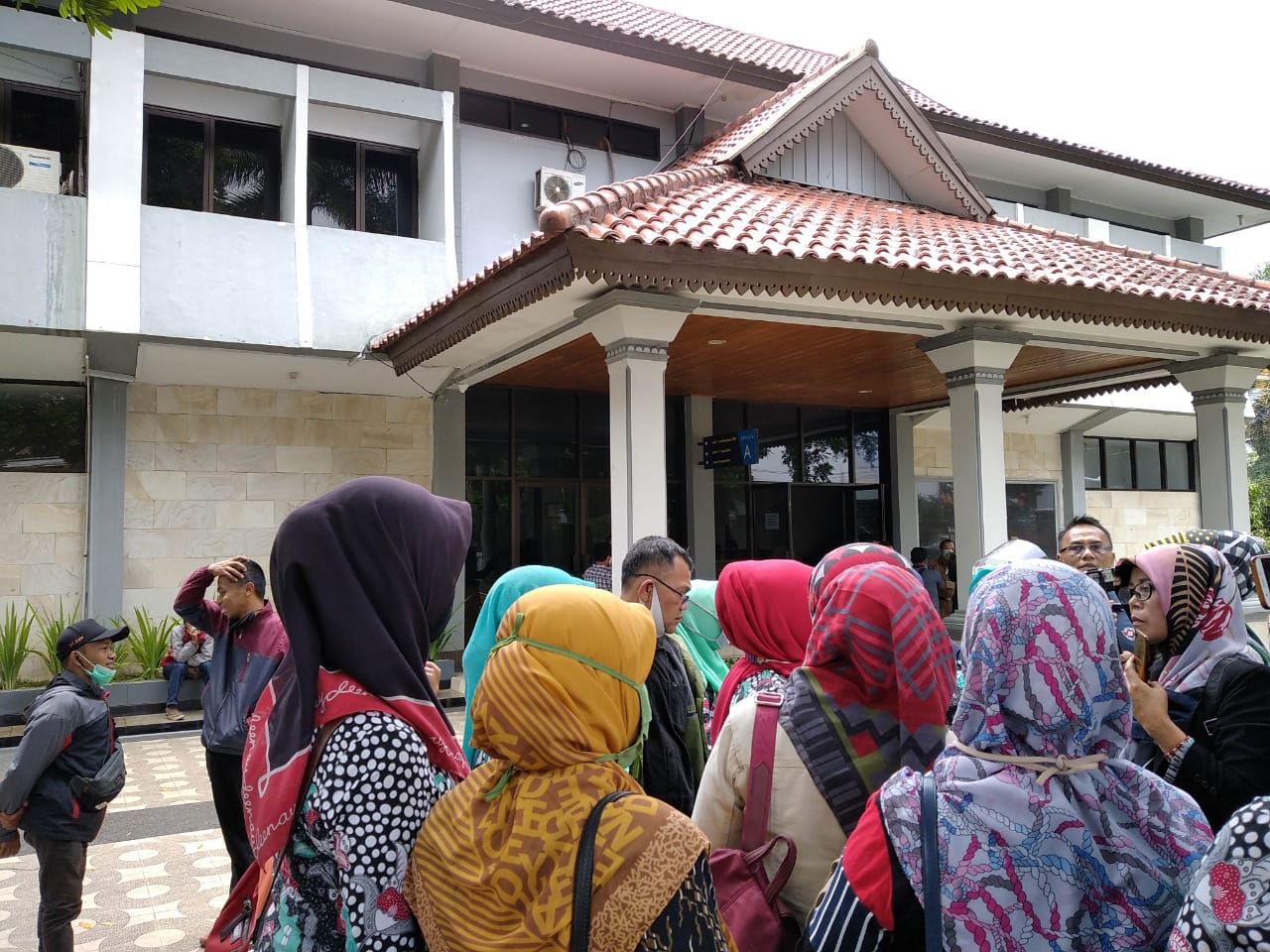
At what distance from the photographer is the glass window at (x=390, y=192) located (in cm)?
1092

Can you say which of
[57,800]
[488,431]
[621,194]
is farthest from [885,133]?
[57,800]

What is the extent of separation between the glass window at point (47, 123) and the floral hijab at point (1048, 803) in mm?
10400

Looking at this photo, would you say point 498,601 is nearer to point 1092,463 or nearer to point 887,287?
point 887,287

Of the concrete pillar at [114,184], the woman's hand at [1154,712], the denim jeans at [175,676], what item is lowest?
the denim jeans at [175,676]

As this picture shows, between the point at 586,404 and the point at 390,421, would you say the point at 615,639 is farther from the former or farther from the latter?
the point at 586,404

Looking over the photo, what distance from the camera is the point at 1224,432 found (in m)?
10.3

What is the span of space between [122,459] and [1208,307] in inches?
426

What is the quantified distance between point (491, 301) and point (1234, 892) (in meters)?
6.78

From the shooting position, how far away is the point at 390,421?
37.0ft

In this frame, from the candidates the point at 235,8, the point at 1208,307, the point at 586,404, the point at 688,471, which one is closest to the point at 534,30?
the point at 235,8

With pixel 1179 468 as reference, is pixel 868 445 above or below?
above

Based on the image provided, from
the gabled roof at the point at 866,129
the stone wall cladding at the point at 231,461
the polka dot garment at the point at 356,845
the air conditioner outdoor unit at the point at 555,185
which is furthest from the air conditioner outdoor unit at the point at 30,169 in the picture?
the polka dot garment at the point at 356,845

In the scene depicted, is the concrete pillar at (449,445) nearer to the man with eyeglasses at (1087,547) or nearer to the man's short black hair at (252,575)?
the man's short black hair at (252,575)

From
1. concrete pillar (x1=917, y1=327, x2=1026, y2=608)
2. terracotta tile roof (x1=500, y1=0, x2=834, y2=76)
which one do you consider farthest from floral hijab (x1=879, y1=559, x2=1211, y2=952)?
terracotta tile roof (x1=500, y1=0, x2=834, y2=76)
